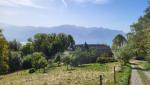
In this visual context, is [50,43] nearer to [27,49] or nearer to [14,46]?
[27,49]

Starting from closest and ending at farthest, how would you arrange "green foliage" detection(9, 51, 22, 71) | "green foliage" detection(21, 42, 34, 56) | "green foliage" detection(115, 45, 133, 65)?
1. "green foliage" detection(115, 45, 133, 65)
2. "green foliage" detection(9, 51, 22, 71)
3. "green foliage" detection(21, 42, 34, 56)

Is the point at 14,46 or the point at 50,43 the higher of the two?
the point at 50,43

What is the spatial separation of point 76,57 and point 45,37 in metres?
47.7

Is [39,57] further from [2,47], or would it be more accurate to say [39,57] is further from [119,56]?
[2,47]

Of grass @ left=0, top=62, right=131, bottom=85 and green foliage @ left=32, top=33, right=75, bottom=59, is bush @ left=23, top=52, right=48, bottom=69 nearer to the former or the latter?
green foliage @ left=32, top=33, right=75, bottom=59

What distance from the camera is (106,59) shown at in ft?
397

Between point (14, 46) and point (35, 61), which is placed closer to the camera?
point (35, 61)

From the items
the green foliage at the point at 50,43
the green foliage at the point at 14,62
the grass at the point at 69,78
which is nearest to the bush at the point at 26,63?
the green foliage at the point at 14,62

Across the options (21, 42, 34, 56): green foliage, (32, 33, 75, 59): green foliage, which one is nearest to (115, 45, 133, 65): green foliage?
(32, 33, 75, 59): green foliage

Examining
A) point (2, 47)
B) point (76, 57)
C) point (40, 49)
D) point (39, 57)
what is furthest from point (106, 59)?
point (2, 47)

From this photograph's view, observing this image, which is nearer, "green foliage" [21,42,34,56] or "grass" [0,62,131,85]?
"grass" [0,62,131,85]

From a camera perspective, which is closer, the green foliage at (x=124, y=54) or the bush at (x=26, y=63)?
the green foliage at (x=124, y=54)

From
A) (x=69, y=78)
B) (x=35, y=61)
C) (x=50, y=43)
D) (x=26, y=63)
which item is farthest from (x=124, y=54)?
(x=50, y=43)

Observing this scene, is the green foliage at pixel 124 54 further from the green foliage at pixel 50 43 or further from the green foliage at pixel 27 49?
the green foliage at pixel 27 49
